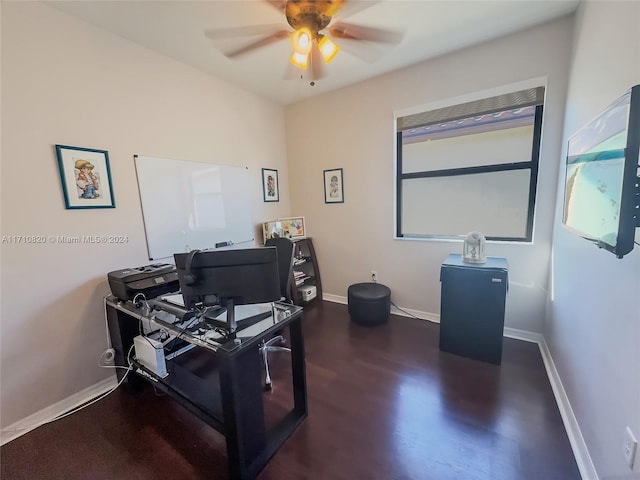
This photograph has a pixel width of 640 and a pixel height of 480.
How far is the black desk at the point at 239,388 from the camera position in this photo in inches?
48.9

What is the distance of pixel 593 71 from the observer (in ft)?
5.07

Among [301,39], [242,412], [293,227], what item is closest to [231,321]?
[242,412]

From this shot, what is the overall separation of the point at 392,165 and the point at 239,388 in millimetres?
2649

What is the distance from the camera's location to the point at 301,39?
1566 millimetres

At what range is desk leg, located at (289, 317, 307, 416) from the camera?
5.34ft

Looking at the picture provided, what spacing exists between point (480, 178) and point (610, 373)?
1934mm

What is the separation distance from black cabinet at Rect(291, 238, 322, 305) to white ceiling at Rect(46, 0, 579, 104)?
2131 mm

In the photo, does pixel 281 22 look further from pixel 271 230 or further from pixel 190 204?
pixel 271 230

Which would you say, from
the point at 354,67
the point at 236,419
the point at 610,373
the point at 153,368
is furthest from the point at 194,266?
the point at 354,67

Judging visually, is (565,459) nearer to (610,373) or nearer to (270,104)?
(610,373)

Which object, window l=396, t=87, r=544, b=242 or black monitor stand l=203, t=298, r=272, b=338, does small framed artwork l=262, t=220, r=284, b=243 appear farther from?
black monitor stand l=203, t=298, r=272, b=338

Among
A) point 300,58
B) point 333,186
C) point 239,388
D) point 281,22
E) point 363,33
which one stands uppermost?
point 281,22

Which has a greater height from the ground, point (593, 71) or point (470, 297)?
point (593, 71)

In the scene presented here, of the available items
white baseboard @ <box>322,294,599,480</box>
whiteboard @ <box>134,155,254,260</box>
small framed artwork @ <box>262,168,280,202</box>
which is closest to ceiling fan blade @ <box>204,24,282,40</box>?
whiteboard @ <box>134,155,254,260</box>
